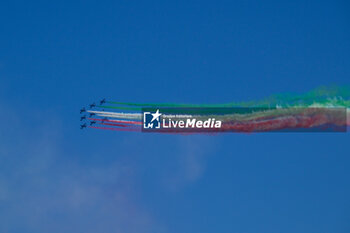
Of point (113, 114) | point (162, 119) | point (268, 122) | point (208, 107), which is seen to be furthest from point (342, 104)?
point (113, 114)

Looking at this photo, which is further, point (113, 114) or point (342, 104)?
point (113, 114)

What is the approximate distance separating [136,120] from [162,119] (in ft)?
4.76

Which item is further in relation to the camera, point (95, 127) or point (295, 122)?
point (95, 127)

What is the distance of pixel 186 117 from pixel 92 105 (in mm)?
4518

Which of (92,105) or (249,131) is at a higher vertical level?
(92,105)

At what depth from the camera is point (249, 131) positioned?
32.5m

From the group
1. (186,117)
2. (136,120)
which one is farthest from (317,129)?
(136,120)

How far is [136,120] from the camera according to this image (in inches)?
1355

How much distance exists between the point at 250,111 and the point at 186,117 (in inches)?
114

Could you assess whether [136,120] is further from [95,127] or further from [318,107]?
[318,107]

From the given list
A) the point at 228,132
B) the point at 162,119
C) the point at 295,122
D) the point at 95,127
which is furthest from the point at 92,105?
the point at 295,122

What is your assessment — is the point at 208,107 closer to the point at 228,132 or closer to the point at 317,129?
the point at 228,132

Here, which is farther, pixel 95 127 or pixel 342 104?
pixel 95 127

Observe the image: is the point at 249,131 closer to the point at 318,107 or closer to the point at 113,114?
the point at 318,107
